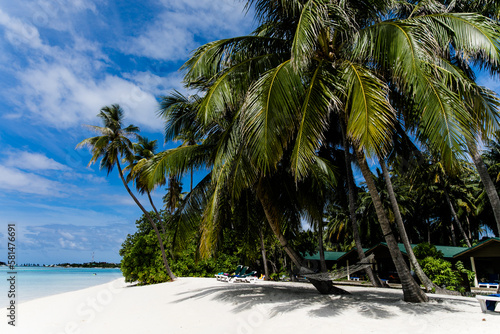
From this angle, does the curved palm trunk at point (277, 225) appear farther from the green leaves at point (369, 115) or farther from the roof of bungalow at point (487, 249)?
the roof of bungalow at point (487, 249)

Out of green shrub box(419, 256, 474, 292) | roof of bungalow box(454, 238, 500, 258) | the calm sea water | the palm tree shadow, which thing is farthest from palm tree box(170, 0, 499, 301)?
roof of bungalow box(454, 238, 500, 258)

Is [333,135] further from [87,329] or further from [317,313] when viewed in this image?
[87,329]

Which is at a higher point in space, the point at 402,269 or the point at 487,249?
the point at 487,249

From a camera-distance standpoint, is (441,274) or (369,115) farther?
(441,274)

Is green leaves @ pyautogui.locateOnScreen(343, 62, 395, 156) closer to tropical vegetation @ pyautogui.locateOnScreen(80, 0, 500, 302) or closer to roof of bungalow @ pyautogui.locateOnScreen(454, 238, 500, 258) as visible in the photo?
tropical vegetation @ pyautogui.locateOnScreen(80, 0, 500, 302)

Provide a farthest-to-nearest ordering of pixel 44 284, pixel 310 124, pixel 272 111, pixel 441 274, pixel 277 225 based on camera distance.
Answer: pixel 44 284 < pixel 441 274 < pixel 277 225 < pixel 310 124 < pixel 272 111

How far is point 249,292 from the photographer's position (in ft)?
29.7

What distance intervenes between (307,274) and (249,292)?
2.25 meters

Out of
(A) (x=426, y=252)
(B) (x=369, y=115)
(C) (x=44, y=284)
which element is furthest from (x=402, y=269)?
(C) (x=44, y=284)

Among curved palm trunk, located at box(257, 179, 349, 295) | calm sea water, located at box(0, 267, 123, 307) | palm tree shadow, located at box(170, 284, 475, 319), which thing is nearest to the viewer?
palm tree shadow, located at box(170, 284, 475, 319)

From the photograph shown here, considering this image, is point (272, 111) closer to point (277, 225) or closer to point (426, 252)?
point (277, 225)

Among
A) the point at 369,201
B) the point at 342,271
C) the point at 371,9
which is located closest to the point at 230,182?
the point at 342,271

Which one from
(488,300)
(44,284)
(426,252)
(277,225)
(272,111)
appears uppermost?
(272,111)

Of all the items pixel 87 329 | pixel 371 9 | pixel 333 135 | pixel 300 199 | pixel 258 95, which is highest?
pixel 371 9
